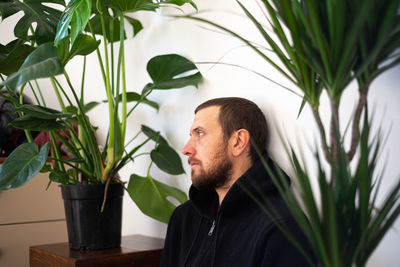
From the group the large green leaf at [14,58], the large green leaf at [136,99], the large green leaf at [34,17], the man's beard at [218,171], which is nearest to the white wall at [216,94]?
the large green leaf at [136,99]

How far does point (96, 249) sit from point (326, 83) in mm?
1165

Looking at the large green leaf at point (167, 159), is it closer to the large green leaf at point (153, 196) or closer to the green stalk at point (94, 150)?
the large green leaf at point (153, 196)

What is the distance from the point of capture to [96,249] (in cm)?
170

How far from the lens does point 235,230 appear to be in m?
1.42

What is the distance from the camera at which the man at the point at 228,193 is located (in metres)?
1.35

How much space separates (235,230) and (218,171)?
0.19 metres

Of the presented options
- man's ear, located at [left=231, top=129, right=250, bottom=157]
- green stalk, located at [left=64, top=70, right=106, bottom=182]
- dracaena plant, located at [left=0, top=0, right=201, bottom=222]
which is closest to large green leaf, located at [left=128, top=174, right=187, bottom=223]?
dracaena plant, located at [left=0, top=0, right=201, bottom=222]

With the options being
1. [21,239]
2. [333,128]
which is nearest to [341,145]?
[333,128]

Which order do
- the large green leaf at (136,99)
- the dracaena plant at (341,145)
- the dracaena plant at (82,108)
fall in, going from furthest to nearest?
the large green leaf at (136,99)
the dracaena plant at (82,108)
the dracaena plant at (341,145)

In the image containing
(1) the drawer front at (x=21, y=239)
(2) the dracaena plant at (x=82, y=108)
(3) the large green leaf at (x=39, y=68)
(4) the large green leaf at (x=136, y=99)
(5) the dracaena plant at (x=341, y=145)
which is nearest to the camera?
(5) the dracaena plant at (x=341, y=145)

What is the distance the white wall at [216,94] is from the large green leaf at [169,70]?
0.09 meters

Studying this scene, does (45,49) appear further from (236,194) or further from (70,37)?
(236,194)

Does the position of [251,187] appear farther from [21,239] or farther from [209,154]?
[21,239]

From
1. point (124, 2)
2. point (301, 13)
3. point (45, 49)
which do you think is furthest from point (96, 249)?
point (301, 13)
